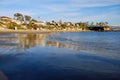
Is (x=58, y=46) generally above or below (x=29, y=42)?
below

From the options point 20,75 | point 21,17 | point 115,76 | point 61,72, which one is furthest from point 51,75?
point 21,17

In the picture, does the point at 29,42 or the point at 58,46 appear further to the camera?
the point at 29,42

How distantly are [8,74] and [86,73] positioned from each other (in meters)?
3.99

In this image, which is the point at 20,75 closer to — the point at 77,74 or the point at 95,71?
the point at 77,74

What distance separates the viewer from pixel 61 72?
11.6 m

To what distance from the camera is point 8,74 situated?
10914 millimetres

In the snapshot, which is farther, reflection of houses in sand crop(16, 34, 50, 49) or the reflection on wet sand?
reflection of houses in sand crop(16, 34, 50, 49)

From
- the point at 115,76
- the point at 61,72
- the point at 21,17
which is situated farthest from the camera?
the point at 21,17

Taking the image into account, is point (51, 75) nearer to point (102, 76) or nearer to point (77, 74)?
point (77, 74)

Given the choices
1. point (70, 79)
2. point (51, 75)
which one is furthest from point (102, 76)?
point (51, 75)

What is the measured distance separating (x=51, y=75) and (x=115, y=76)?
10.4ft

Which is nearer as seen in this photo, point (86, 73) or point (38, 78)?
point (38, 78)

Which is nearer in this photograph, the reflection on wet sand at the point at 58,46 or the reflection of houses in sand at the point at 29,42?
the reflection on wet sand at the point at 58,46

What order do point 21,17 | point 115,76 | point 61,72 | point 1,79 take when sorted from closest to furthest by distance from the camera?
point 1,79 < point 115,76 < point 61,72 < point 21,17
